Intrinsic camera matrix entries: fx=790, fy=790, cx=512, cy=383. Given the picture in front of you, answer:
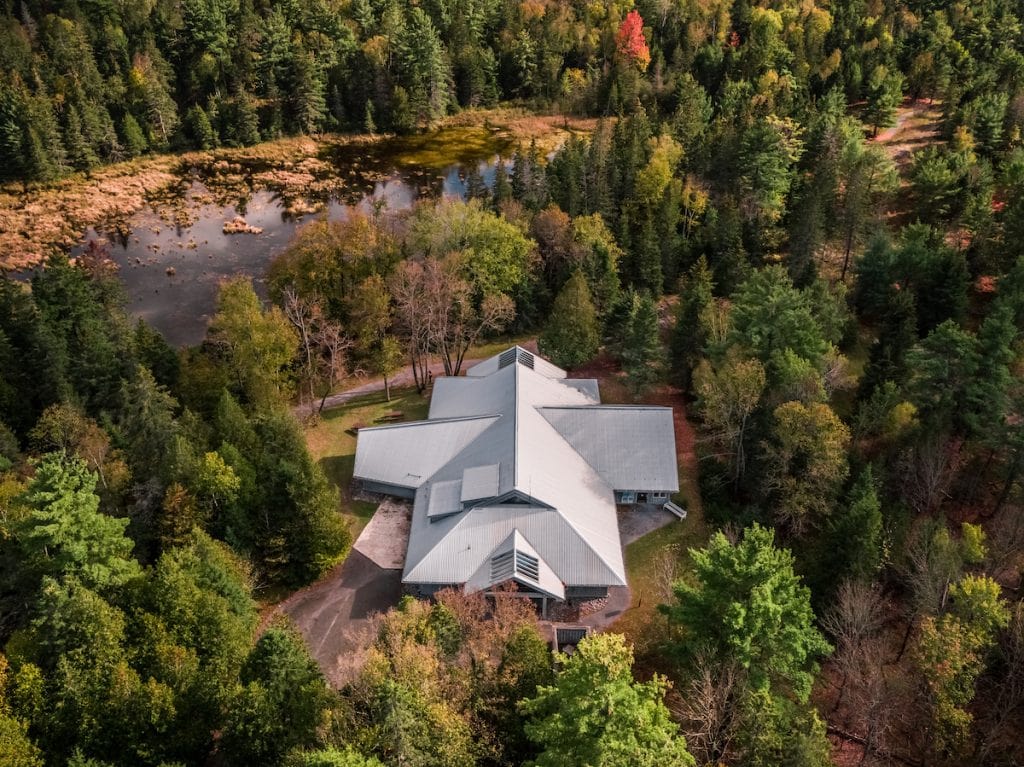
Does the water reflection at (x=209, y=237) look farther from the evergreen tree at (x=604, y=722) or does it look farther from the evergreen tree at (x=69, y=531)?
the evergreen tree at (x=604, y=722)

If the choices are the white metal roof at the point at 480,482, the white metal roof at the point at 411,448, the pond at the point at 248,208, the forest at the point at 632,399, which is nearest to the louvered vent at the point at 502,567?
the forest at the point at 632,399

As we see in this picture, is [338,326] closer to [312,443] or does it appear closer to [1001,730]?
[312,443]

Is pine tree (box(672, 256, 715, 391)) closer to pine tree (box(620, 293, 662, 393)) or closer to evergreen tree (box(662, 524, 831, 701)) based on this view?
pine tree (box(620, 293, 662, 393))

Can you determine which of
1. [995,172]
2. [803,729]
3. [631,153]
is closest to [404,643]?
[803,729]

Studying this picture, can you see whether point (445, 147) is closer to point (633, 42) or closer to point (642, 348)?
point (633, 42)

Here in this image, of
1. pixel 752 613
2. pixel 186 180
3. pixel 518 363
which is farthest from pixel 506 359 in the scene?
pixel 186 180
